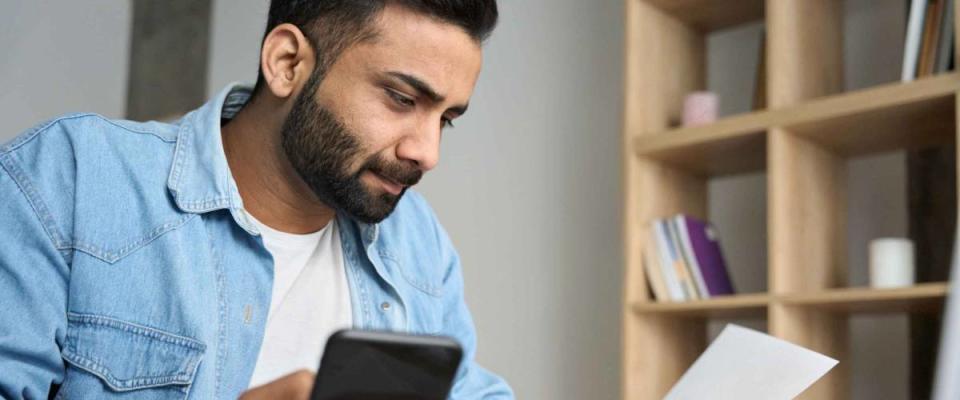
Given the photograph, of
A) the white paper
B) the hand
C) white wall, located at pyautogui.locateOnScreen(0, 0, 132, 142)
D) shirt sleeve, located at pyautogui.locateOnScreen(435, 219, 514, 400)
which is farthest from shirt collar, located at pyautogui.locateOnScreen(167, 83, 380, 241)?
white wall, located at pyautogui.locateOnScreen(0, 0, 132, 142)

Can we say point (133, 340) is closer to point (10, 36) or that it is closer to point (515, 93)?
point (515, 93)

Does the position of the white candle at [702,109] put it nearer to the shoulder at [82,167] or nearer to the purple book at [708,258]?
the purple book at [708,258]

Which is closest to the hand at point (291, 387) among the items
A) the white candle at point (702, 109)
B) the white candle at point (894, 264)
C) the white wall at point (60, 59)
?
the white candle at point (894, 264)

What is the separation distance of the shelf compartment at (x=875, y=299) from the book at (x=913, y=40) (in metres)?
0.41

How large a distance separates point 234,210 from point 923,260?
152 cm

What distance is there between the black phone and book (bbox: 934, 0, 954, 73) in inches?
59.9

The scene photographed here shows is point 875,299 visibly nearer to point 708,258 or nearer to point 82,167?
point 708,258

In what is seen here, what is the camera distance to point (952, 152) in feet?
7.30

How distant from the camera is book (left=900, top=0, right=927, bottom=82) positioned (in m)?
2.03

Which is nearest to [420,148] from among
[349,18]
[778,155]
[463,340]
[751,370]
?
[349,18]

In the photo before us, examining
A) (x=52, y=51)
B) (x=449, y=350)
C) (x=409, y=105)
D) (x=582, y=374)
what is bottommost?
(x=582, y=374)

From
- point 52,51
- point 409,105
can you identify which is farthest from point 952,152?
point 52,51

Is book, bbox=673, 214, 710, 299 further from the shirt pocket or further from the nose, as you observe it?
the shirt pocket

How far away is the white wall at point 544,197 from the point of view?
2834mm
